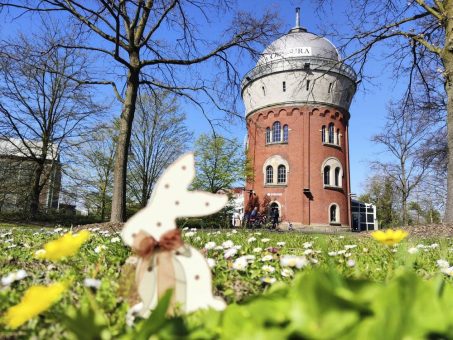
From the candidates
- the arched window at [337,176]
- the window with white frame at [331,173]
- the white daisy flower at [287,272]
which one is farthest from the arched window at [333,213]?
the white daisy flower at [287,272]

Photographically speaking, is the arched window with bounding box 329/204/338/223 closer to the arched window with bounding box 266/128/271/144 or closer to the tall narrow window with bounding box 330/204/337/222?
the tall narrow window with bounding box 330/204/337/222

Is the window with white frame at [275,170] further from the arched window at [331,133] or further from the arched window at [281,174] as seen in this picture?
the arched window at [331,133]

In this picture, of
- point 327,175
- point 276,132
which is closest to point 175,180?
point 276,132

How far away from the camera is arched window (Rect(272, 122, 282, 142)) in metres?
28.4

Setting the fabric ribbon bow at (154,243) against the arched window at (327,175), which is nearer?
the fabric ribbon bow at (154,243)

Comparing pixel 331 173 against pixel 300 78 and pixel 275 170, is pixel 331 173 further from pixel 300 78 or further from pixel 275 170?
pixel 300 78

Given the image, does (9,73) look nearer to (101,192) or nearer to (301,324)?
(101,192)

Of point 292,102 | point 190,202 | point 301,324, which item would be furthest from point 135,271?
point 292,102

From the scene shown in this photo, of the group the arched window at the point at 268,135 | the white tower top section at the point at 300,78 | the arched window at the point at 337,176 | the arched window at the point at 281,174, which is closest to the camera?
the white tower top section at the point at 300,78

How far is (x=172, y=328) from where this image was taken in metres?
0.91

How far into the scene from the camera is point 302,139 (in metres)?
27.5

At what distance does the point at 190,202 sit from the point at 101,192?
28.4 meters

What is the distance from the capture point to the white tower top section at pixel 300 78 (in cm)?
2741

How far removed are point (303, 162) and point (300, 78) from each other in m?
6.12
